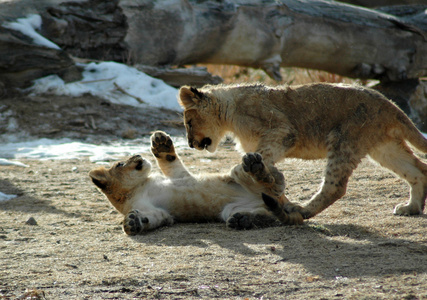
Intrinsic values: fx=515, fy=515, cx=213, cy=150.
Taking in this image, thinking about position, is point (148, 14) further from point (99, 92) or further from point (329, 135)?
point (329, 135)

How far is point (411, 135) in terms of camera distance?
479 centimetres

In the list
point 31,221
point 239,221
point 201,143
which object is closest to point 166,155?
point 201,143

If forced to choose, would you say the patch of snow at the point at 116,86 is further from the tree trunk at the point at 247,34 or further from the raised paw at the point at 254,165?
the raised paw at the point at 254,165

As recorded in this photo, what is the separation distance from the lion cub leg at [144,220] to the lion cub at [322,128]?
0.97 meters

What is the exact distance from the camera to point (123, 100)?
9.73 m

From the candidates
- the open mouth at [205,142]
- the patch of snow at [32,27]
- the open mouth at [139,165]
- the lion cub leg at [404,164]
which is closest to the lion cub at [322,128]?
the lion cub leg at [404,164]

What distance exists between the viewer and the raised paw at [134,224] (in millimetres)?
4152

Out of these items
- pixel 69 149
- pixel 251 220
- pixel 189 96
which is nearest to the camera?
pixel 251 220

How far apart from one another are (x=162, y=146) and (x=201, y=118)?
0.56 meters

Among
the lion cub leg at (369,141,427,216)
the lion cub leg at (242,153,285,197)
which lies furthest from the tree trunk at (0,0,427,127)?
the lion cub leg at (242,153,285,197)

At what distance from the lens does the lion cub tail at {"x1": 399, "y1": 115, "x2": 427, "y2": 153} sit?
4.77m

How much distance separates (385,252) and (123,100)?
23.6 ft

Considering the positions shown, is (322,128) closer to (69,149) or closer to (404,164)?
(404,164)

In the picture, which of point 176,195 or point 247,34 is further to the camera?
point 247,34
